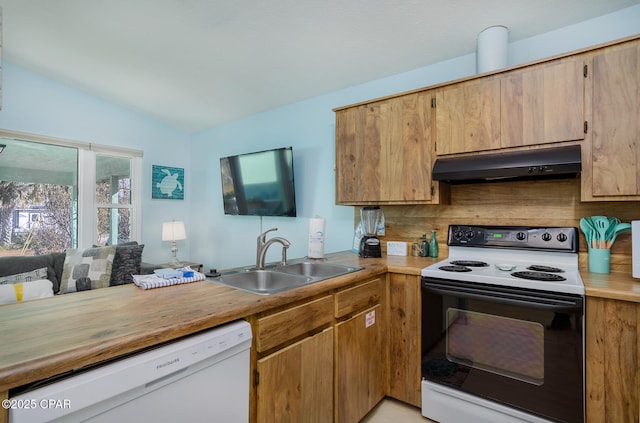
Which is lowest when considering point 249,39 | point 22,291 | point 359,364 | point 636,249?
point 359,364

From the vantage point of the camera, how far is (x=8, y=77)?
3.20 meters

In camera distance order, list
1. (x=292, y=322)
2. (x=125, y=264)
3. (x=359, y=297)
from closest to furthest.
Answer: (x=292, y=322)
(x=359, y=297)
(x=125, y=264)

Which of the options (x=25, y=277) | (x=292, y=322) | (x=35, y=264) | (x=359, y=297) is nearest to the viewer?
(x=292, y=322)

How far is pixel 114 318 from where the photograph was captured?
3.20ft

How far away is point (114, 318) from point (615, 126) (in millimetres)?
2367

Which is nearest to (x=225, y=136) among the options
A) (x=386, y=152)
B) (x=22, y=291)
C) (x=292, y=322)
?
(x=386, y=152)

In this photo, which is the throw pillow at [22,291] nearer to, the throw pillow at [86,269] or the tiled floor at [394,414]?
the throw pillow at [86,269]

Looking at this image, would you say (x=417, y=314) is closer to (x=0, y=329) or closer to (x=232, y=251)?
(x=0, y=329)

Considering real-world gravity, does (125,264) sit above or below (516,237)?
below

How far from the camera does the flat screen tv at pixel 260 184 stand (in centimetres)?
314

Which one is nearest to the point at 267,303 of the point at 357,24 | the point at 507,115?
the point at 507,115

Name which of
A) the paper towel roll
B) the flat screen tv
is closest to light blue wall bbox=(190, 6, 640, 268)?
the flat screen tv

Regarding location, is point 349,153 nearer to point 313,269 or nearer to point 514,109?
point 313,269

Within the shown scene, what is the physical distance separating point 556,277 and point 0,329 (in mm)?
2236
